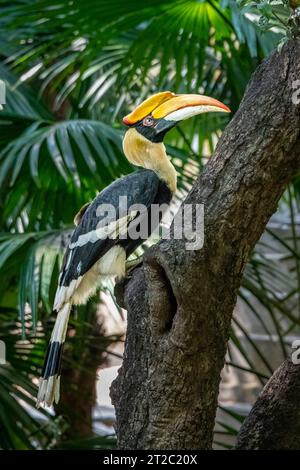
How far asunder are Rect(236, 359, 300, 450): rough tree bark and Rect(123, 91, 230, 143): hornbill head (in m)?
0.52

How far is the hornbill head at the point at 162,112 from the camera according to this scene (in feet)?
5.47

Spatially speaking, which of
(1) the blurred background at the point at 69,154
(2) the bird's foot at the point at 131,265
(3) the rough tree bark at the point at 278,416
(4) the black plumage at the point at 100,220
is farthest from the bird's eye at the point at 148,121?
(3) the rough tree bark at the point at 278,416

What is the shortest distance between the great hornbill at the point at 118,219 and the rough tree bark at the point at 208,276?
0.84 feet

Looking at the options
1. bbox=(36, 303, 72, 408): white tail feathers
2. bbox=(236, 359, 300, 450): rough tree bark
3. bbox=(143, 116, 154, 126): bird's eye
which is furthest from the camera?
bbox=(143, 116, 154, 126): bird's eye

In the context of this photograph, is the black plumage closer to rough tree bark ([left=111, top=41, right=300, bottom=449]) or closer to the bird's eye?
the bird's eye

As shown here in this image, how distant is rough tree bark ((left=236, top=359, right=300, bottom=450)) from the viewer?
59.9 inches

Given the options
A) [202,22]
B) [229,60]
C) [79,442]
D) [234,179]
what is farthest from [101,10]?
[79,442]

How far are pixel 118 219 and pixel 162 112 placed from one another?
0.77 feet

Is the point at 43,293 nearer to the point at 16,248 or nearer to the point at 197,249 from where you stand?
the point at 16,248

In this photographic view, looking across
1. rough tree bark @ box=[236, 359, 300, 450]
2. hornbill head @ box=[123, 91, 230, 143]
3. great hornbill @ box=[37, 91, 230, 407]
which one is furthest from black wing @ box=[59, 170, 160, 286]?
rough tree bark @ box=[236, 359, 300, 450]

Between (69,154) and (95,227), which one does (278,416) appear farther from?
(69,154)

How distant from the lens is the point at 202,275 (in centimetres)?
138

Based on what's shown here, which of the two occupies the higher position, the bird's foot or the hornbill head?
the hornbill head

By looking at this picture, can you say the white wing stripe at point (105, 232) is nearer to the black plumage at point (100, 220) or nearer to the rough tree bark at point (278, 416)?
the black plumage at point (100, 220)
